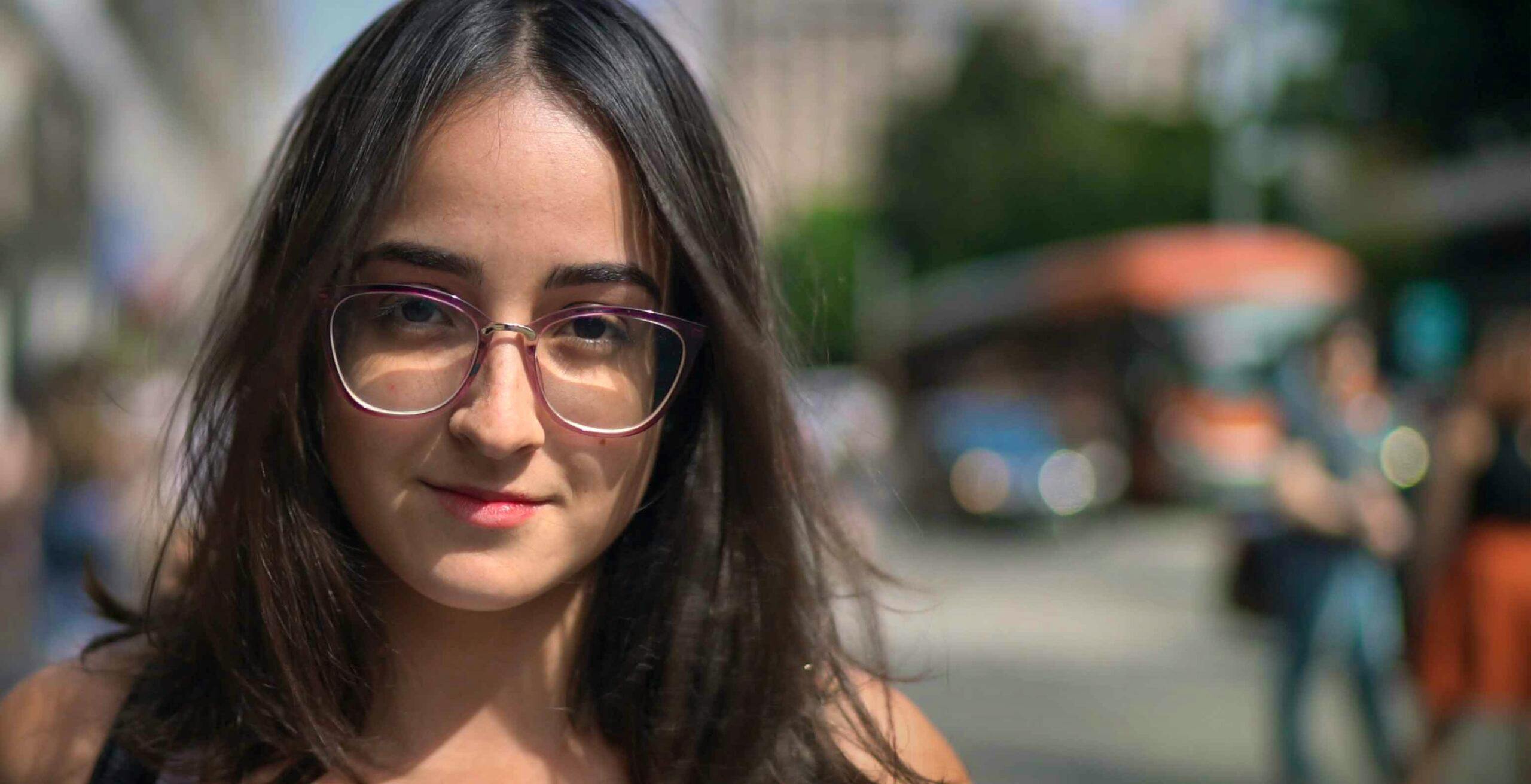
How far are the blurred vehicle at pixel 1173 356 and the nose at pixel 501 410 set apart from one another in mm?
A: 14953

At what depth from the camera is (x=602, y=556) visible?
147 cm

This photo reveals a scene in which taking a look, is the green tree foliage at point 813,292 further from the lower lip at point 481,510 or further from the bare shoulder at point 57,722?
the bare shoulder at point 57,722

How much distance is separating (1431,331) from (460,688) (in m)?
6.54

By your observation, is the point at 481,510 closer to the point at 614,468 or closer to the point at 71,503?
the point at 614,468

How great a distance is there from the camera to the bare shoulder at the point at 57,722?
1.31 meters

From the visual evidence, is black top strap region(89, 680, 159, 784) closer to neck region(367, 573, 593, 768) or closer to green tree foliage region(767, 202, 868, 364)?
neck region(367, 573, 593, 768)

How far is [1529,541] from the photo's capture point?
450 cm

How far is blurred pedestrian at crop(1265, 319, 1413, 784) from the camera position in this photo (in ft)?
17.4

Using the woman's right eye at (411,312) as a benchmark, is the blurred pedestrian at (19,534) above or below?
below

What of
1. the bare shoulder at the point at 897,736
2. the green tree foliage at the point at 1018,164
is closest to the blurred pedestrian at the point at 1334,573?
the bare shoulder at the point at 897,736

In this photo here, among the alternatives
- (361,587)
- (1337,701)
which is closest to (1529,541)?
(1337,701)

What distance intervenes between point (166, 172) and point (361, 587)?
1471 cm

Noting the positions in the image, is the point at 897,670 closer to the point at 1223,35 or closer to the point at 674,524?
the point at 674,524

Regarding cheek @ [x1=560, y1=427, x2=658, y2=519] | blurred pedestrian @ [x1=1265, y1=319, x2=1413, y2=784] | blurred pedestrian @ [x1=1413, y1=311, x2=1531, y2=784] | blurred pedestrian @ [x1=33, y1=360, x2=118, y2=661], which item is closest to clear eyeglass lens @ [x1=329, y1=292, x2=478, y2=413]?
cheek @ [x1=560, y1=427, x2=658, y2=519]
